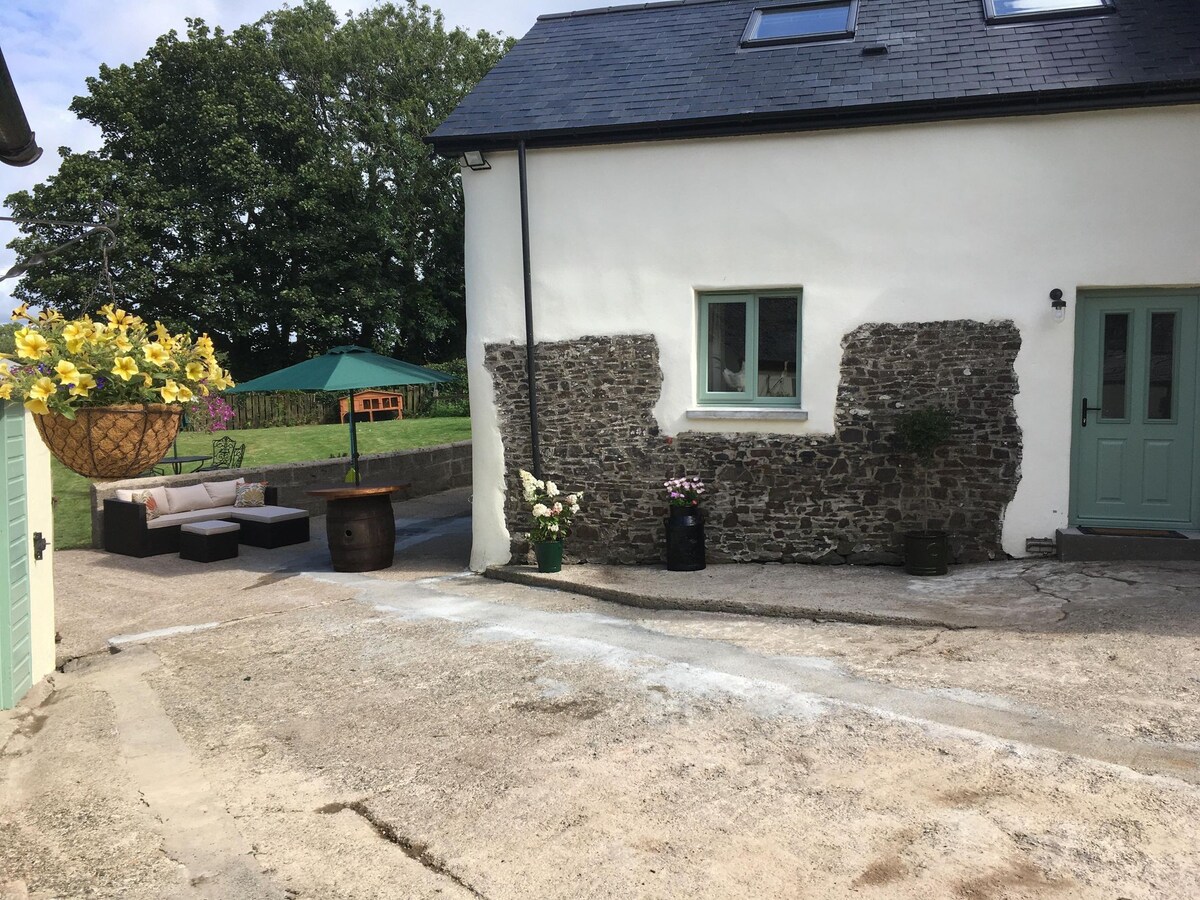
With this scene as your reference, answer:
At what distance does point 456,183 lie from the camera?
102 ft

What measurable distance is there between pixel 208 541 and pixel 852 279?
8.16m

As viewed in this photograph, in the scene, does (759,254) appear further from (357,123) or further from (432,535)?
(357,123)

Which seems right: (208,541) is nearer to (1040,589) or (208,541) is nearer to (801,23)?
(1040,589)

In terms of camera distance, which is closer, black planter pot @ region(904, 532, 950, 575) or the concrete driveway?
the concrete driveway

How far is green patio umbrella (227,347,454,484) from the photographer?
966cm

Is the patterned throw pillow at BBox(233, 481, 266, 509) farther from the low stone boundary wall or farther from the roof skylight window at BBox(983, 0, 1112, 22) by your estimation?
the roof skylight window at BBox(983, 0, 1112, 22)

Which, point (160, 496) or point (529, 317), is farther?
point (160, 496)

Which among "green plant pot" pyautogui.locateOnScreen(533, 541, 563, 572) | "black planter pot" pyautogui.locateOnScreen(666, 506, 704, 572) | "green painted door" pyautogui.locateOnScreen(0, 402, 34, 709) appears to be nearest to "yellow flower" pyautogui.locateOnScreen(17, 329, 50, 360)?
"green painted door" pyautogui.locateOnScreen(0, 402, 34, 709)

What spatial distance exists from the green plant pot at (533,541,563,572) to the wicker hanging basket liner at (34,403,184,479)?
617 cm

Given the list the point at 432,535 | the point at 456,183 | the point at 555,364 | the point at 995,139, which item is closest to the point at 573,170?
the point at 555,364

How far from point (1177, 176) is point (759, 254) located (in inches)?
149

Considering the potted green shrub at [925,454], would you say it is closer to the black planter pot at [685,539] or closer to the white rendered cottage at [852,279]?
the white rendered cottage at [852,279]

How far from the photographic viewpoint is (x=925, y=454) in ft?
28.8

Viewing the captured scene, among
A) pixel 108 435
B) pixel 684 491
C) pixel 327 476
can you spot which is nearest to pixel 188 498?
pixel 327 476
